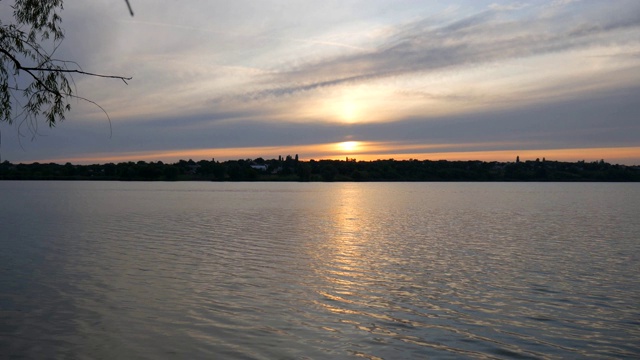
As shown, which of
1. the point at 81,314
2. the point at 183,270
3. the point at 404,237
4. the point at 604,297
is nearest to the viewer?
the point at 81,314

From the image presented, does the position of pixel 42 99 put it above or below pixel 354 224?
above

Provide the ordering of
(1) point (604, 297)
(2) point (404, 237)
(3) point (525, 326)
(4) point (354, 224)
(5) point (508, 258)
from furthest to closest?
(4) point (354, 224) → (2) point (404, 237) → (5) point (508, 258) → (1) point (604, 297) → (3) point (525, 326)

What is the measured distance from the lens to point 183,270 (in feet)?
80.0

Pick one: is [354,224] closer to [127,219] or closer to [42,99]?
[127,219]

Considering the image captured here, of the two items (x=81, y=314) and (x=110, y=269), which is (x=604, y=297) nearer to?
(x=81, y=314)

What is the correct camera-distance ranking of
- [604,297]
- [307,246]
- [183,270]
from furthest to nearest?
[307,246] → [183,270] → [604,297]

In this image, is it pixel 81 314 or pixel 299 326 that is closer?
pixel 299 326

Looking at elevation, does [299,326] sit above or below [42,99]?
below

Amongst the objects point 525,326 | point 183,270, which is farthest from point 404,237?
point 525,326

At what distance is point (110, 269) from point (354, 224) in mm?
29282

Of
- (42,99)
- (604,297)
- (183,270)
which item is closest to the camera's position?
(42,99)

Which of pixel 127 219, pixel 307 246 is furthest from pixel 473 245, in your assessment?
pixel 127 219

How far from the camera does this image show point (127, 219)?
5325 cm

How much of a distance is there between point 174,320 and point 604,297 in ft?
45.8
